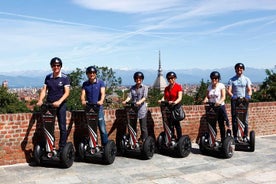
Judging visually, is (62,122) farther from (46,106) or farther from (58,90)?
(58,90)

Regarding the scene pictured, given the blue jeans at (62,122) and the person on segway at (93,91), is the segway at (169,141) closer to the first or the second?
the person on segway at (93,91)

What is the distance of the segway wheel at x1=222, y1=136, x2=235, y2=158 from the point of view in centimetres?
683

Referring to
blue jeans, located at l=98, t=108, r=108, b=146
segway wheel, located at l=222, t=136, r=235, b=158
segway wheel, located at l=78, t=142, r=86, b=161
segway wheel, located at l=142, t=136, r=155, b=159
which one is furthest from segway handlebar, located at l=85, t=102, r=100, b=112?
segway wheel, located at l=222, t=136, r=235, b=158

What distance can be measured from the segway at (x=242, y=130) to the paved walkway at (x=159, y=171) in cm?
55

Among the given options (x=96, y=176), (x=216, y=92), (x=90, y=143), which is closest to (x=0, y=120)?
(x=90, y=143)

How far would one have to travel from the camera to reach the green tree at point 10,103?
109ft

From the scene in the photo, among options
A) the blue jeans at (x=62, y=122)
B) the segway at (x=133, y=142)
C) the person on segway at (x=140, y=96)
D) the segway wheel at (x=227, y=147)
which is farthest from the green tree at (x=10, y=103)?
the segway wheel at (x=227, y=147)

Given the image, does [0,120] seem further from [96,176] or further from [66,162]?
[96,176]

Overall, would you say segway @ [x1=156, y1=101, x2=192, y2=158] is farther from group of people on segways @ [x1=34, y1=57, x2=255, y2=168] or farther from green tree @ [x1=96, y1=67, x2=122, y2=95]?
green tree @ [x1=96, y1=67, x2=122, y2=95]

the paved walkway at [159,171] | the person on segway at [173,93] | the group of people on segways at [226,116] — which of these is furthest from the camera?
the group of people on segways at [226,116]

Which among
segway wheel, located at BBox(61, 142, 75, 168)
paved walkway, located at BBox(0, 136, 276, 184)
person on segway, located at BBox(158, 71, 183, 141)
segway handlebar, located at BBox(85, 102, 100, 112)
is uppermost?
person on segway, located at BBox(158, 71, 183, 141)

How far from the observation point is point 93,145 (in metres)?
6.29

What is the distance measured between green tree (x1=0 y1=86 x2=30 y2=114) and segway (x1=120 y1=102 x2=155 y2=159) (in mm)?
28464

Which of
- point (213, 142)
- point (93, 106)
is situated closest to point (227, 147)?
point (213, 142)
